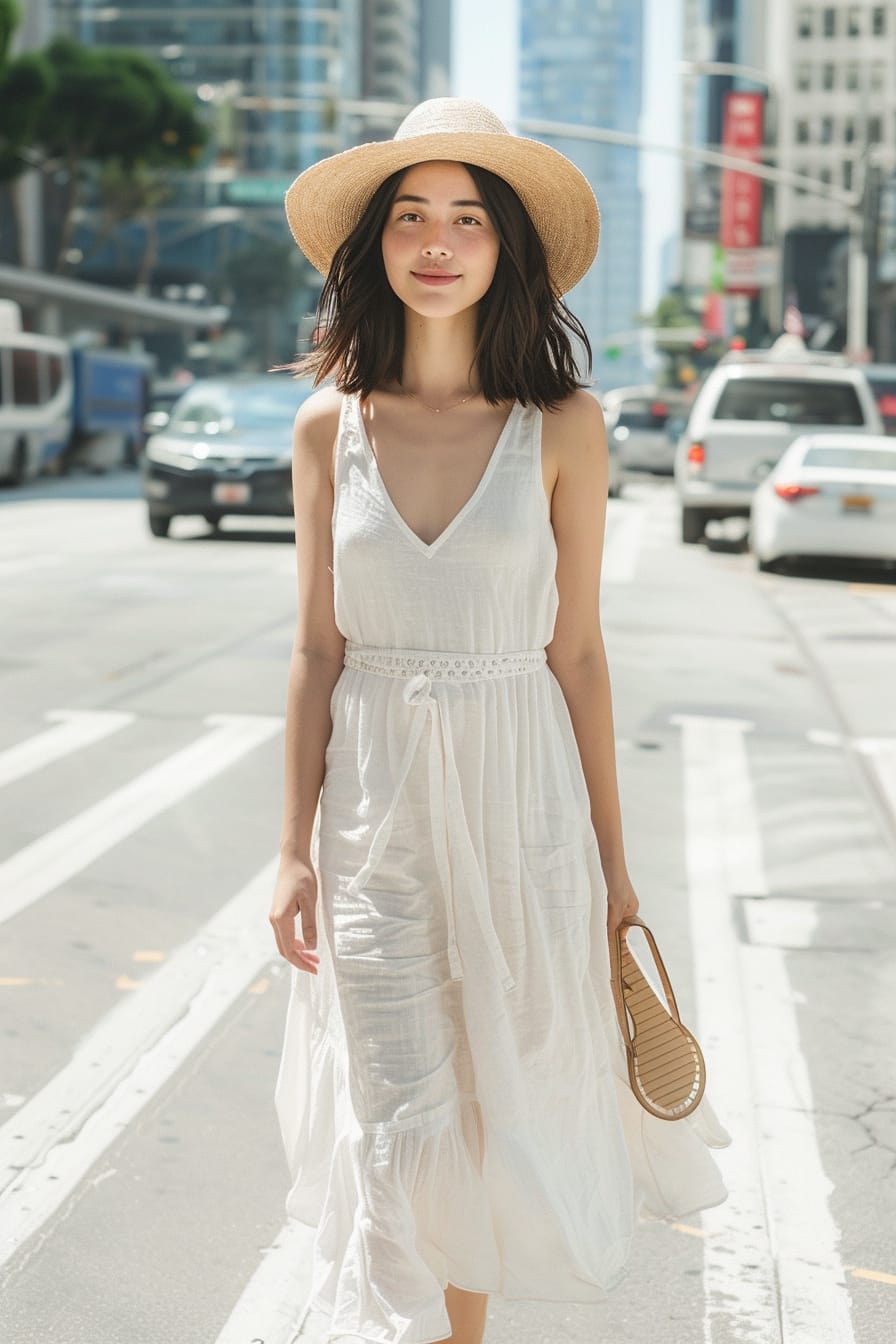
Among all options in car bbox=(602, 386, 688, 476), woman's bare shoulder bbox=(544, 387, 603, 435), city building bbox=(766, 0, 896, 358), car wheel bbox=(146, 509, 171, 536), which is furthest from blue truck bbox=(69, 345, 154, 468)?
city building bbox=(766, 0, 896, 358)

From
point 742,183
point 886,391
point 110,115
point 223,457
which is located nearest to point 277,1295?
point 223,457

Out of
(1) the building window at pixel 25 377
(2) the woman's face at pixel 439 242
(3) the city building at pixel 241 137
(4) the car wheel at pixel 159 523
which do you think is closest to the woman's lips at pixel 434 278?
(2) the woman's face at pixel 439 242

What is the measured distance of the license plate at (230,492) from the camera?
66.6 feet

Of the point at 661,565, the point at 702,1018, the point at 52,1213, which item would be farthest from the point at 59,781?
the point at 661,565

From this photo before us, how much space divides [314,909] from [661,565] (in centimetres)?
1622

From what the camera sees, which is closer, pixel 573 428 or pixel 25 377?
pixel 573 428

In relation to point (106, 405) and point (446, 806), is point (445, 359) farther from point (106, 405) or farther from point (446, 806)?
point (106, 405)

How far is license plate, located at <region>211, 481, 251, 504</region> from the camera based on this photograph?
66.6 ft

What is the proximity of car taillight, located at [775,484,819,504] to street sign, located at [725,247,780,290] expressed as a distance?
49.0 meters

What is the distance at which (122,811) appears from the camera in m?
7.32

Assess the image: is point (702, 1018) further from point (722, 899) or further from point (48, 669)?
point (48, 669)

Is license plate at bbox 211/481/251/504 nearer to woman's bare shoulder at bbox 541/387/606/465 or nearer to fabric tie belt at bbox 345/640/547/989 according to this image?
woman's bare shoulder at bbox 541/387/606/465

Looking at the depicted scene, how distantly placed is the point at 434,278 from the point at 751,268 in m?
65.7

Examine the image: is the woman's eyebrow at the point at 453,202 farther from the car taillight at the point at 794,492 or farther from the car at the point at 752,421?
the car at the point at 752,421
